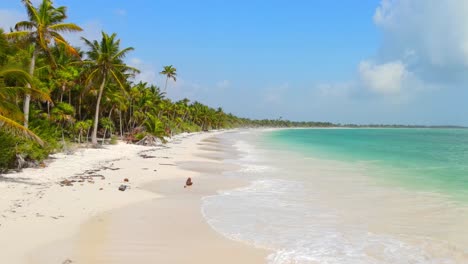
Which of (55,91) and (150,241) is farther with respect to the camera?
(55,91)

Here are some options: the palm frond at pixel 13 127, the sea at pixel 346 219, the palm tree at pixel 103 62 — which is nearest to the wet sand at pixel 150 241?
the sea at pixel 346 219

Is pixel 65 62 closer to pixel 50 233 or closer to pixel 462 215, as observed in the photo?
pixel 50 233

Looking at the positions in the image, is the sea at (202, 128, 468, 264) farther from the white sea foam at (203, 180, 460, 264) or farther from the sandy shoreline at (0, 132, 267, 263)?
the sandy shoreline at (0, 132, 267, 263)

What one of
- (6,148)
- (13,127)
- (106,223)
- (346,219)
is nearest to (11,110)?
(13,127)

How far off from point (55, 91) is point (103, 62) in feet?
16.0

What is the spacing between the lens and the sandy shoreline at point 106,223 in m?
7.29

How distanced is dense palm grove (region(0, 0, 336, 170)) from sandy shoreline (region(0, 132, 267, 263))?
1.81 meters

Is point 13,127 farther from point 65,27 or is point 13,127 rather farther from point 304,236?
point 65,27

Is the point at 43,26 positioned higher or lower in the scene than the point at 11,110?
higher

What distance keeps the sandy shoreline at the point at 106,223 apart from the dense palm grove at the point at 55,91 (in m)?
1.81

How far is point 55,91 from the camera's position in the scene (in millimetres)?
31969

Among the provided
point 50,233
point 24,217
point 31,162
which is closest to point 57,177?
point 31,162

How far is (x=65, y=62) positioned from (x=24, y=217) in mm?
25915

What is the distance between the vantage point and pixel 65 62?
106 ft
